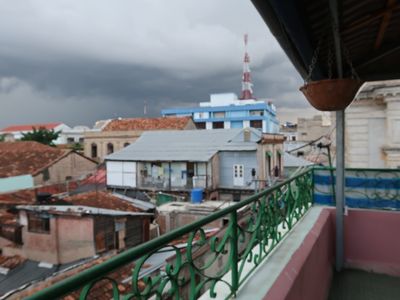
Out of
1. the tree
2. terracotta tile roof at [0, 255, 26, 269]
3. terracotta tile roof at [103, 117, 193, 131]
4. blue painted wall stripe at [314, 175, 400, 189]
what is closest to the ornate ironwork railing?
blue painted wall stripe at [314, 175, 400, 189]

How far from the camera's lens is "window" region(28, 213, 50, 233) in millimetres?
10107

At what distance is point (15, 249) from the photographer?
10328 millimetres

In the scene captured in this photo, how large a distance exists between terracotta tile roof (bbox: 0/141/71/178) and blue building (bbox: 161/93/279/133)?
26969 millimetres

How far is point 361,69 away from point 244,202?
2830 mm

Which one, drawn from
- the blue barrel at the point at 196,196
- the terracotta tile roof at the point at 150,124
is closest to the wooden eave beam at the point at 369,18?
the blue barrel at the point at 196,196

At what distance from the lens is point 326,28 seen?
7.77 ft

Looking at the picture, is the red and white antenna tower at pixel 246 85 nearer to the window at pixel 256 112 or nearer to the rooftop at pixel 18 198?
the window at pixel 256 112

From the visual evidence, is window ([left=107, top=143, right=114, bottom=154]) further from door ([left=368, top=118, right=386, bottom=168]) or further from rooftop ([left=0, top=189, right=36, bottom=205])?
door ([left=368, top=118, right=386, bottom=168])

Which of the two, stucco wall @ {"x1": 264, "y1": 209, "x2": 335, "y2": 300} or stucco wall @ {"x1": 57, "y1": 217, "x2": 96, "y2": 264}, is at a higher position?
stucco wall @ {"x1": 264, "y1": 209, "x2": 335, "y2": 300}

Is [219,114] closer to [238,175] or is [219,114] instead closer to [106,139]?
[106,139]

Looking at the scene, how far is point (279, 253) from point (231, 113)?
160 feet

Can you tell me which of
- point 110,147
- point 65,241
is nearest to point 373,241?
point 65,241

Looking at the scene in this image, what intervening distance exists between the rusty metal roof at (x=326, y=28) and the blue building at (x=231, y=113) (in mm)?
44008

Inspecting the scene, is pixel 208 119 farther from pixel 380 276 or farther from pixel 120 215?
pixel 380 276
